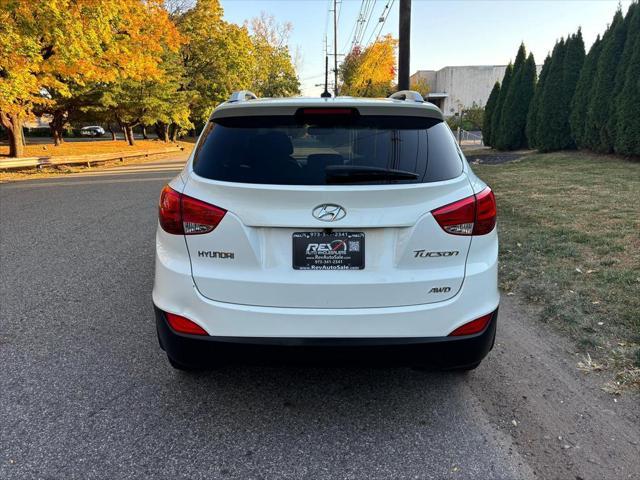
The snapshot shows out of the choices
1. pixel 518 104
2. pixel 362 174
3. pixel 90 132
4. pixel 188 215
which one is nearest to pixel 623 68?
pixel 518 104

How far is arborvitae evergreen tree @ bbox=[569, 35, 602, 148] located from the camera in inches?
636

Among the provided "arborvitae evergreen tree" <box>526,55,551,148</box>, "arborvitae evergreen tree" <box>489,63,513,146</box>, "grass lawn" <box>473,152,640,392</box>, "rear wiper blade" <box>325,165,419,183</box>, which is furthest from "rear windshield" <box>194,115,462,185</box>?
"arborvitae evergreen tree" <box>489,63,513,146</box>

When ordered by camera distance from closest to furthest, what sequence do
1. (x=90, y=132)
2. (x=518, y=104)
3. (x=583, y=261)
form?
1. (x=583, y=261)
2. (x=518, y=104)
3. (x=90, y=132)

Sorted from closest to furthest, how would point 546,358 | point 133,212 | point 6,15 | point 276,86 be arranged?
point 546,358
point 133,212
point 6,15
point 276,86

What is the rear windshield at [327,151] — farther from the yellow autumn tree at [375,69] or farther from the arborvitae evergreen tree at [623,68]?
the yellow autumn tree at [375,69]

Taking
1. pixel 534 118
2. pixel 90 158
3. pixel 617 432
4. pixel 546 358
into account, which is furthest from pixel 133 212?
pixel 534 118

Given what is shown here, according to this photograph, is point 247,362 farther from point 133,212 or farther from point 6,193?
point 6,193

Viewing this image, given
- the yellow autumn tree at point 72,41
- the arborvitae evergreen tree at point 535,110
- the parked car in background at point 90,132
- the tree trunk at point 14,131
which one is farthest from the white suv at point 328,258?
the parked car in background at point 90,132

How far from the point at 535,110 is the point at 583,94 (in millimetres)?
2817

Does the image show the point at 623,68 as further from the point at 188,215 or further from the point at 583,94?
the point at 188,215

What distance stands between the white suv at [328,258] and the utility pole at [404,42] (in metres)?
11.2

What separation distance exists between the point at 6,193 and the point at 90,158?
9.56 meters

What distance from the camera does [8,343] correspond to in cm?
362

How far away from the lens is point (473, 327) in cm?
252
